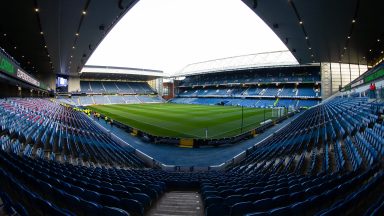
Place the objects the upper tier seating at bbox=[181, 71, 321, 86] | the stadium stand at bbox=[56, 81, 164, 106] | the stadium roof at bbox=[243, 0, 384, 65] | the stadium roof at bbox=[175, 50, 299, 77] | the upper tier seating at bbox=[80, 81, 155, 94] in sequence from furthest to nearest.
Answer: the upper tier seating at bbox=[80, 81, 155, 94], the stadium stand at bbox=[56, 81, 164, 106], the upper tier seating at bbox=[181, 71, 321, 86], the stadium roof at bbox=[175, 50, 299, 77], the stadium roof at bbox=[243, 0, 384, 65]

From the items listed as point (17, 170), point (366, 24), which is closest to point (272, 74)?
point (366, 24)

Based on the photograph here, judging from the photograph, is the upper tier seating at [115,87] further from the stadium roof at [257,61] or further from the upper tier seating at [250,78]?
the stadium roof at [257,61]

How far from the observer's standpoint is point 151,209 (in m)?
4.58

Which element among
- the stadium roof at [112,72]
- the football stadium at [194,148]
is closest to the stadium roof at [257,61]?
the stadium roof at [112,72]

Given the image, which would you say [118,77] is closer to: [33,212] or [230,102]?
[230,102]

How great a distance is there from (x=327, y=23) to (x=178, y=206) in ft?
58.9

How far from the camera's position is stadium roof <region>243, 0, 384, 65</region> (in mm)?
13484

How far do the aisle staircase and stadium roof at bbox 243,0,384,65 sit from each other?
11973 mm

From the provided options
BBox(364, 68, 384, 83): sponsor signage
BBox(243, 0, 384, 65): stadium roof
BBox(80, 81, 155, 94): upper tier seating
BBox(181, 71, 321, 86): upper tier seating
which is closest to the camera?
BBox(243, 0, 384, 65): stadium roof

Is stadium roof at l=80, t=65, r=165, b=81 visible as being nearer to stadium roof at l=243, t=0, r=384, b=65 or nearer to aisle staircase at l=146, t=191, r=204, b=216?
stadium roof at l=243, t=0, r=384, b=65

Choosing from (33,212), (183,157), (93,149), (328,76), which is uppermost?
(328,76)

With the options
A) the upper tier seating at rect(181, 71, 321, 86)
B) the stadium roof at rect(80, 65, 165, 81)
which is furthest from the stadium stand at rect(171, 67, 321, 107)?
the stadium roof at rect(80, 65, 165, 81)

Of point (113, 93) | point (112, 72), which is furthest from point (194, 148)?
point (113, 93)

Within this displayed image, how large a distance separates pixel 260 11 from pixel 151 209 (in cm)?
1485
